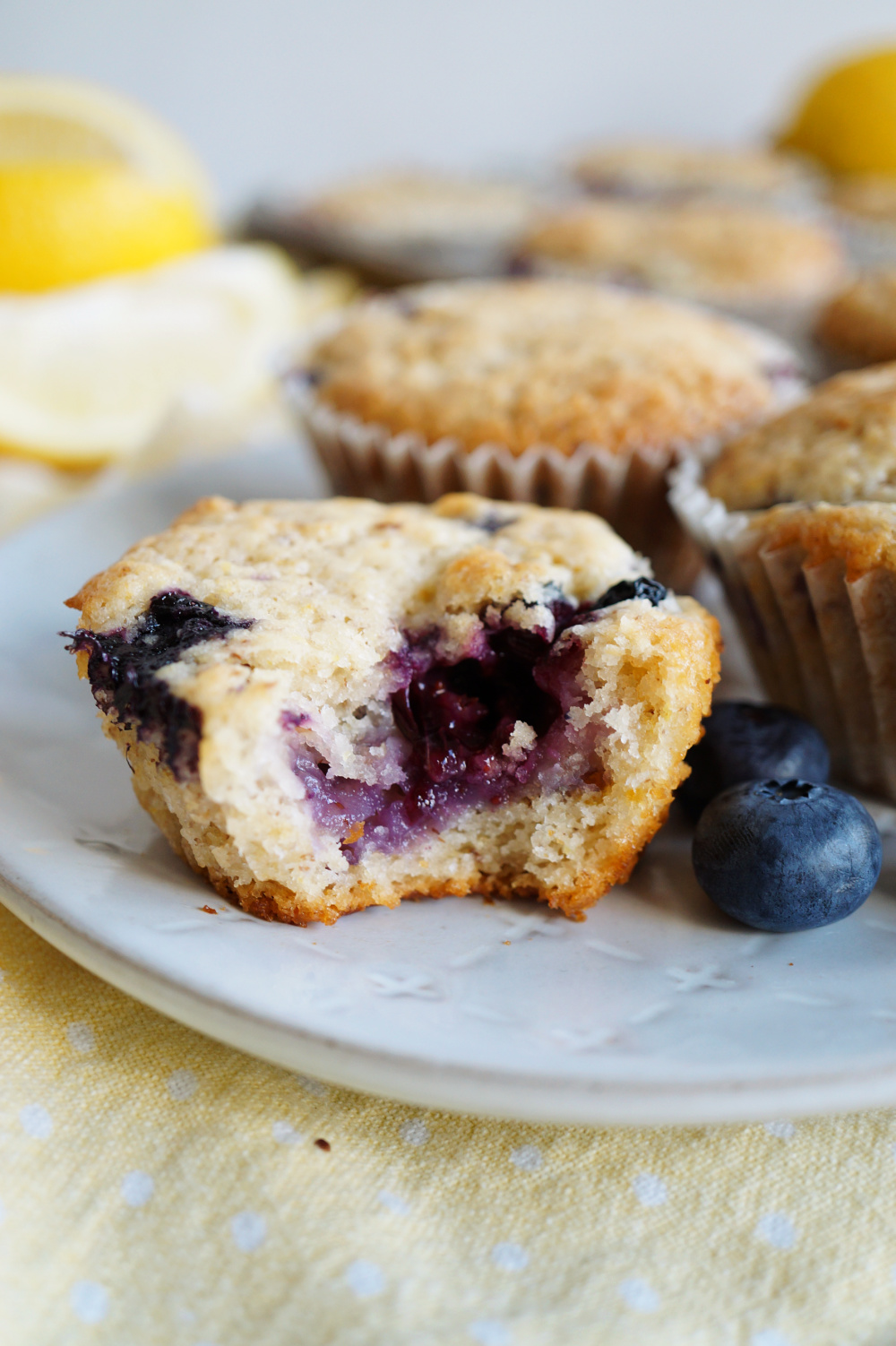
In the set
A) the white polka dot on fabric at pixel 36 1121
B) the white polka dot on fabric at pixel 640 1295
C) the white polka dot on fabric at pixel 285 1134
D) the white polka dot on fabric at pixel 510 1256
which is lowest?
the white polka dot on fabric at pixel 640 1295

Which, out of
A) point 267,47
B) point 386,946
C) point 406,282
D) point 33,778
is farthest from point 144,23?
point 386,946

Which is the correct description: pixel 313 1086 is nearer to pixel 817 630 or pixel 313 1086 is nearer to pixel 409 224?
pixel 817 630

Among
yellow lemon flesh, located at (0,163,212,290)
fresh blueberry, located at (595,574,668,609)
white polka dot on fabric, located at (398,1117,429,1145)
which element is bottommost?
white polka dot on fabric, located at (398,1117,429,1145)

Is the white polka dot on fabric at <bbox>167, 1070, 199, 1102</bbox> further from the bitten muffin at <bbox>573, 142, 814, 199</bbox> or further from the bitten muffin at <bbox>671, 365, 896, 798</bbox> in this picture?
the bitten muffin at <bbox>573, 142, 814, 199</bbox>

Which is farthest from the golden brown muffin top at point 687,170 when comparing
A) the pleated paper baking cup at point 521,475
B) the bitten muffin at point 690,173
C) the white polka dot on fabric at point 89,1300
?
the white polka dot on fabric at point 89,1300

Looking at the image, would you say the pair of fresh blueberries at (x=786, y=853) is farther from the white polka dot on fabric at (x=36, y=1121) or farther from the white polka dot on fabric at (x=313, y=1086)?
the white polka dot on fabric at (x=36, y=1121)

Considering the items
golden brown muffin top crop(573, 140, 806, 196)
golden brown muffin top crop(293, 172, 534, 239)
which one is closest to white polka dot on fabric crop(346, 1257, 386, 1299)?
golden brown muffin top crop(293, 172, 534, 239)

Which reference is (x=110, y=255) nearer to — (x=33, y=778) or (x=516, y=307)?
(x=516, y=307)
